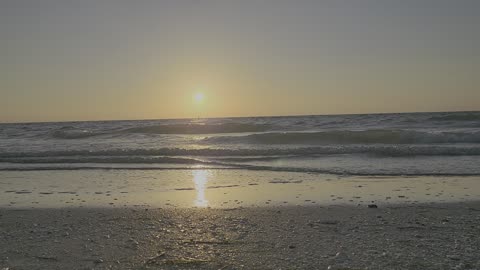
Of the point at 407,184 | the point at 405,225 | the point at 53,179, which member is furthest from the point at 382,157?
the point at 53,179

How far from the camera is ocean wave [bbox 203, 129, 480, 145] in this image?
63.2 ft

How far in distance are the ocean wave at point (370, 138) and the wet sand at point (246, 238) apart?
14034mm

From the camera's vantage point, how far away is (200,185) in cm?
879

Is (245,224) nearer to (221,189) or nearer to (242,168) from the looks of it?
(221,189)

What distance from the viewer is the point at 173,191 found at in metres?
8.12

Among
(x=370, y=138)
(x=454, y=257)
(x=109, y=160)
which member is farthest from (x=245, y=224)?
(x=370, y=138)

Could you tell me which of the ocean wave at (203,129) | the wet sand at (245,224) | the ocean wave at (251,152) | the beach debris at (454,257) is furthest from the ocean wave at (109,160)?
the ocean wave at (203,129)

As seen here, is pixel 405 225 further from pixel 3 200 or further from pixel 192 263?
pixel 3 200

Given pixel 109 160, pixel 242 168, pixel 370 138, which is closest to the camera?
pixel 242 168

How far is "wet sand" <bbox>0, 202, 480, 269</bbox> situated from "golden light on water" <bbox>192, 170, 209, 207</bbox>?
2.10ft

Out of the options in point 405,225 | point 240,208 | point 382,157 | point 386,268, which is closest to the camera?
point 386,268

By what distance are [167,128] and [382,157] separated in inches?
993

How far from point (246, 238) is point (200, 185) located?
414cm

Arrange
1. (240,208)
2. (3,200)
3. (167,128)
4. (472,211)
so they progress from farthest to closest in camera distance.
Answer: (167,128) → (3,200) → (240,208) → (472,211)
